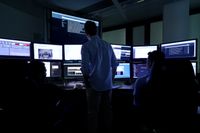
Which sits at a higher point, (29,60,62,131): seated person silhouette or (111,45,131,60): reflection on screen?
(111,45,131,60): reflection on screen

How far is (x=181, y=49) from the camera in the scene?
2.65 m

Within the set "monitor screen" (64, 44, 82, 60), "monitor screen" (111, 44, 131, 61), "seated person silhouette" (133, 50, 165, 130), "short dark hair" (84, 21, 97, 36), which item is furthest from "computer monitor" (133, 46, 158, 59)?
"short dark hair" (84, 21, 97, 36)

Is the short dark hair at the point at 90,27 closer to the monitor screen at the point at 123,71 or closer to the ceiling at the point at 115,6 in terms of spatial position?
the monitor screen at the point at 123,71

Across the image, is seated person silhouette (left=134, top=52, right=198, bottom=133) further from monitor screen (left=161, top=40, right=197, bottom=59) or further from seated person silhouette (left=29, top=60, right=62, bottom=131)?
monitor screen (left=161, top=40, right=197, bottom=59)

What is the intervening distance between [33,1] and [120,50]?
2.22m

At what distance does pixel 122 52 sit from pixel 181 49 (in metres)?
0.85

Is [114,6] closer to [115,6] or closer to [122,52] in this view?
[115,6]

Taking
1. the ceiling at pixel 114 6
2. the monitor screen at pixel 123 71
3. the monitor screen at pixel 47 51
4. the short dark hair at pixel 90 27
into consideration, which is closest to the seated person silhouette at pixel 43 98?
the short dark hair at pixel 90 27

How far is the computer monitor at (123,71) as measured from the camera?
2939mm

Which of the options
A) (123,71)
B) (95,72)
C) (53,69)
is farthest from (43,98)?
(123,71)

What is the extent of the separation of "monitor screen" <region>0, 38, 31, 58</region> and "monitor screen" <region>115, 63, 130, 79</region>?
1310 mm

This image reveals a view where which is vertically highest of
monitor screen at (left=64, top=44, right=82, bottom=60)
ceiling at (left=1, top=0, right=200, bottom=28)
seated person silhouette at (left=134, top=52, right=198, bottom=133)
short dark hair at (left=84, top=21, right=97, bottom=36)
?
ceiling at (left=1, top=0, right=200, bottom=28)

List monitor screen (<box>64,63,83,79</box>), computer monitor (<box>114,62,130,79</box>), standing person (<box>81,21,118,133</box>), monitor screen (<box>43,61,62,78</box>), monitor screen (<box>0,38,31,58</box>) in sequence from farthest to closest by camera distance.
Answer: computer monitor (<box>114,62,130,79</box>), monitor screen (<box>64,63,83,79</box>), monitor screen (<box>43,61,62,78</box>), monitor screen (<box>0,38,31,58</box>), standing person (<box>81,21,118,133</box>)

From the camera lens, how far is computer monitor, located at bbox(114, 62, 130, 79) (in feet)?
9.64
